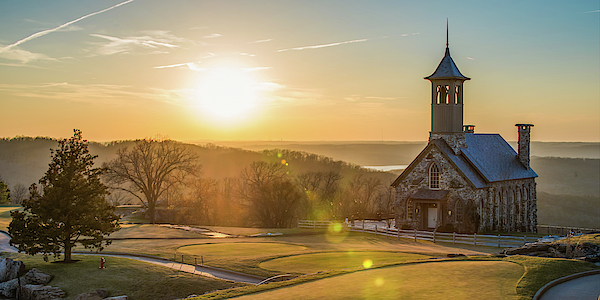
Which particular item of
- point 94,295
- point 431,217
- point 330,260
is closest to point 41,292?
point 94,295

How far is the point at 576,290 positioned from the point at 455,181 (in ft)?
86.1

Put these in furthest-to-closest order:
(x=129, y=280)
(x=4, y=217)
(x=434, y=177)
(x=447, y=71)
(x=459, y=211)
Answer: (x=4, y=217) < (x=447, y=71) < (x=434, y=177) < (x=459, y=211) < (x=129, y=280)

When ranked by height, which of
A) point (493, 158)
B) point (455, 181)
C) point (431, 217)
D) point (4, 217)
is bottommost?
point (4, 217)

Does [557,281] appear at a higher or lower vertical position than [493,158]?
lower

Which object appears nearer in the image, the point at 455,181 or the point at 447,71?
the point at 455,181

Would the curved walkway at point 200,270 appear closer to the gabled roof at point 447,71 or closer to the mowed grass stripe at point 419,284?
the mowed grass stripe at point 419,284

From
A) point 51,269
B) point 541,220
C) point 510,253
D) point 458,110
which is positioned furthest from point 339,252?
point 541,220

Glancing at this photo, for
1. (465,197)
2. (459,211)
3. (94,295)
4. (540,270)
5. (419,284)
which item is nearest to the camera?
(419,284)

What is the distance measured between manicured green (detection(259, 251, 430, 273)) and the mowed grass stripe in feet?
17.0

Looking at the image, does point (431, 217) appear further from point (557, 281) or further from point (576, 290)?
point (576, 290)

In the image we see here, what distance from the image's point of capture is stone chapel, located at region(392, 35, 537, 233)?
41.6 metres

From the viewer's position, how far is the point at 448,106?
44750mm

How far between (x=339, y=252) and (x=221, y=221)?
4356 centimetres

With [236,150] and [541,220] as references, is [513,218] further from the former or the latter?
[236,150]
